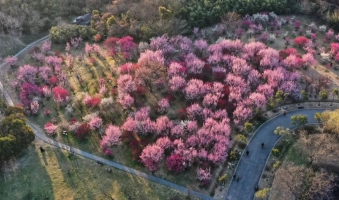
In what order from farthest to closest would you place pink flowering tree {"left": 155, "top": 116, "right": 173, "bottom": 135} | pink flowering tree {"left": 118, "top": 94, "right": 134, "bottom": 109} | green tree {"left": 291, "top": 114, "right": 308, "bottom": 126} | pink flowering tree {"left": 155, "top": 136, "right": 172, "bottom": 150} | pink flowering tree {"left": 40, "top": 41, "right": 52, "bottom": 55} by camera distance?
pink flowering tree {"left": 40, "top": 41, "right": 52, "bottom": 55}
pink flowering tree {"left": 118, "top": 94, "right": 134, "bottom": 109}
green tree {"left": 291, "top": 114, "right": 308, "bottom": 126}
pink flowering tree {"left": 155, "top": 116, "right": 173, "bottom": 135}
pink flowering tree {"left": 155, "top": 136, "right": 172, "bottom": 150}

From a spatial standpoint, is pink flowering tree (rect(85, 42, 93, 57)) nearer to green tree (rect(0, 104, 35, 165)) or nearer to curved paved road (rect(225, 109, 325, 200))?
green tree (rect(0, 104, 35, 165))

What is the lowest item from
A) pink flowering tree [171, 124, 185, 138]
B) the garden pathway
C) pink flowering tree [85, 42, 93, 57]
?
the garden pathway

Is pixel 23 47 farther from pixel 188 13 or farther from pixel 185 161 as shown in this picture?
pixel 185 161

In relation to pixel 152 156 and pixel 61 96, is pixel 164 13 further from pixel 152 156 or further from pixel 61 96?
pixel 152 156

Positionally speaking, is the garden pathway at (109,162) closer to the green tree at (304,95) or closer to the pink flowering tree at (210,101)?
the pink flowering tree at (210,101)

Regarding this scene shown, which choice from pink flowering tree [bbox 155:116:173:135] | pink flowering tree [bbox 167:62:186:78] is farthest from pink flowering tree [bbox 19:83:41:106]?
pink flowering tree [bbox 167:62:186:78]

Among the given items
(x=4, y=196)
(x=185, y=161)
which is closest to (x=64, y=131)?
(x=4, y=196)
